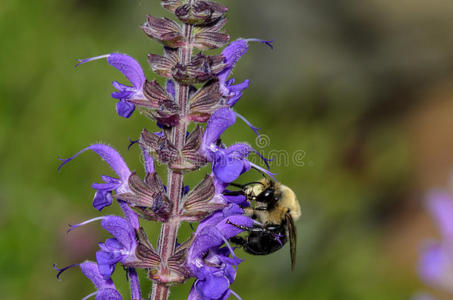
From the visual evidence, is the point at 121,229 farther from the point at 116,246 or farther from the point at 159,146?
the point at 159,146

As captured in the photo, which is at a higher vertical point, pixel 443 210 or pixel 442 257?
pixel 443 210

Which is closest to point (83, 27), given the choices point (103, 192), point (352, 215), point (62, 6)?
point (62, 6)

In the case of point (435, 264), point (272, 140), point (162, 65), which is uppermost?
point (162, 65)

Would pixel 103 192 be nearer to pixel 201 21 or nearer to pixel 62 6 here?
pixel 201 21

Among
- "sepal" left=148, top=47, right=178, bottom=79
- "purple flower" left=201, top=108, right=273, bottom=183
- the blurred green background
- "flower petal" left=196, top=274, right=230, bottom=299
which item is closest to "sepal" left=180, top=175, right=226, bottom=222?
"purple flower" left=201, top=108, right=273, bottom=183

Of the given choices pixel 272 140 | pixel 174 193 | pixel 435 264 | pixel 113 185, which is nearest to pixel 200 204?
pixel 174 193
